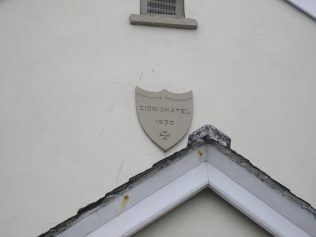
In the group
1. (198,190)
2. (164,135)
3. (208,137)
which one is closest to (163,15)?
(164,135)

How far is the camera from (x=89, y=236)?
354 cm

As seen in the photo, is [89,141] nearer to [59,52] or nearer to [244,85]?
[59,52]

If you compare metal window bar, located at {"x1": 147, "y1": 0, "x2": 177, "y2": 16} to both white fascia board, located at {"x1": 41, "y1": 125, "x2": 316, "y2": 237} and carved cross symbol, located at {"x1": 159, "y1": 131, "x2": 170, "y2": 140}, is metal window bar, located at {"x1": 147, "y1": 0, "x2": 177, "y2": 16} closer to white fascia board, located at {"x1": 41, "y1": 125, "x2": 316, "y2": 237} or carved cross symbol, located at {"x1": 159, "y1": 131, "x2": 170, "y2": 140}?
carved cross symbol, located at {"x1": 159, "y1": 131, "x2": 170, "y2": 140}

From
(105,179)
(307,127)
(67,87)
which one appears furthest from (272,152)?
(67,87)

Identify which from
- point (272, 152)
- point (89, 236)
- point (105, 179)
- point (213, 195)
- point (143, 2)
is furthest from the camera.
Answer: point (143, 2)

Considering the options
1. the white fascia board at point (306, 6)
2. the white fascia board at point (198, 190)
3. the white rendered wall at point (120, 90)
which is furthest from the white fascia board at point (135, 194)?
the white fascia board at point (306, 6)

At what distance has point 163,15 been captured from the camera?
6.71 m

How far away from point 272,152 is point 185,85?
3.49 feet

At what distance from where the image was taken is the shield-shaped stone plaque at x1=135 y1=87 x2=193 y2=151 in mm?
5965

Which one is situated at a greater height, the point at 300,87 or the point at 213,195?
the point at 300,87

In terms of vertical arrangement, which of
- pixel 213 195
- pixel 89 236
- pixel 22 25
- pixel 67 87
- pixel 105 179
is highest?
pixel 22 25

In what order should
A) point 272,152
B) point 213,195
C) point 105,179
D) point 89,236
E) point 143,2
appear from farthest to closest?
1. point 143,2
2. point 272,152
3. point 105,179
4. point 213,195
5. point 89,236

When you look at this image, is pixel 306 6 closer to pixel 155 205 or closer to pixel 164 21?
pixel 164 21

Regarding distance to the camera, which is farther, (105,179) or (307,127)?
(307,127)
